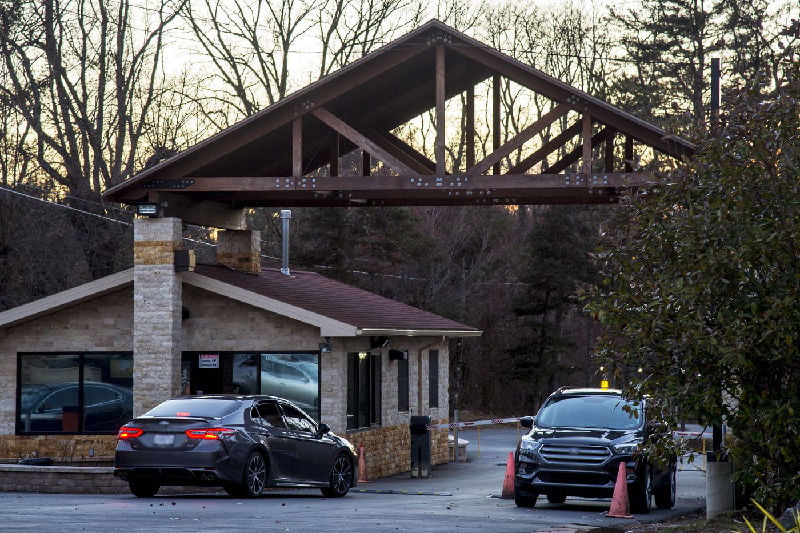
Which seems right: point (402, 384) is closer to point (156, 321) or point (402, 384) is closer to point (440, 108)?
point (156, 321)

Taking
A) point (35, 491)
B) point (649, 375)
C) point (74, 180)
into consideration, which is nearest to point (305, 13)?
point (74, 180)

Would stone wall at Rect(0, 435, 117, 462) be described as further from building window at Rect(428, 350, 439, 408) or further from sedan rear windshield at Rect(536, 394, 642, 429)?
sedan rear windshield at Rect(536, 394, 642, 429)

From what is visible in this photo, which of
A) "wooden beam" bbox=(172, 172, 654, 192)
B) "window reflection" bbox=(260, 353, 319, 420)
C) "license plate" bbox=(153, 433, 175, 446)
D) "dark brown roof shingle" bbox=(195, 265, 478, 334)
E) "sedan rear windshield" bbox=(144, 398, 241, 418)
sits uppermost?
"wooden beam" bbox=(172, 172, 654, 192)

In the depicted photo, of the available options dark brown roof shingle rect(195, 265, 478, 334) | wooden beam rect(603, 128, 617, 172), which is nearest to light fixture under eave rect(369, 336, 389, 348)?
dark brown roof shingle rect(195, 265, 478, 334)

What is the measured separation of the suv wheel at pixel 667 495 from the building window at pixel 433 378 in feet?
37.4

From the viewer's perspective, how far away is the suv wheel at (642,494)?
1830 cm

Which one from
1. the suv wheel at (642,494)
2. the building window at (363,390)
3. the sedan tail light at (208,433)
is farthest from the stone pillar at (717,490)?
the building window at (363,390)

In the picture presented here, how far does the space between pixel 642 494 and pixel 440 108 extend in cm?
775

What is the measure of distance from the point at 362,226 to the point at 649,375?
33.1 meters

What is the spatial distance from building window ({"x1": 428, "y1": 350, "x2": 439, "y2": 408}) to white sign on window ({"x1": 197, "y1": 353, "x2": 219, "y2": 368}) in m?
7.52

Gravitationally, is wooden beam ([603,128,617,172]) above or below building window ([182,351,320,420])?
above

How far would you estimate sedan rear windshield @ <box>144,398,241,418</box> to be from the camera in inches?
696

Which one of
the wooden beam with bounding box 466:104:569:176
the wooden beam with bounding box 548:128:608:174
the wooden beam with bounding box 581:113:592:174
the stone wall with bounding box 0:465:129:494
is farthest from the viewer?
the wooden beam with bounding box 548:128:608:174

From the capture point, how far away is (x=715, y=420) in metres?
14.0
